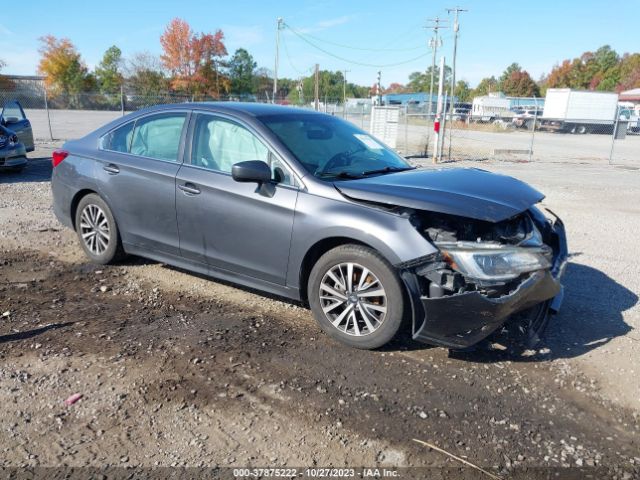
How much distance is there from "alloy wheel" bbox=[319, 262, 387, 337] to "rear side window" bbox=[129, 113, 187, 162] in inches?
75.8

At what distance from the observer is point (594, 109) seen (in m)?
44.8

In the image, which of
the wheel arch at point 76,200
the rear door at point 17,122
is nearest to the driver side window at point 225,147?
the wheel arch at point 76,200

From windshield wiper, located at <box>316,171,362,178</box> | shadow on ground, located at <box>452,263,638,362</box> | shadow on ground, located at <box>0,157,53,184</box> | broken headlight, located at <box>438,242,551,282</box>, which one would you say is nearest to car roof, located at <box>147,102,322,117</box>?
windshield wiper, located at <box>316,171,362,178</box>

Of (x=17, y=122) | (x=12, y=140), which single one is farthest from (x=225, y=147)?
(x=17, y=122)

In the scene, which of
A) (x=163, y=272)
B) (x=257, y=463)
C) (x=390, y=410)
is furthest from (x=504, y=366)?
(x=163, y=272)

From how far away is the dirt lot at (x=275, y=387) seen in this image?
2764 millimetres

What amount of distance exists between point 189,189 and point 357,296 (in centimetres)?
179

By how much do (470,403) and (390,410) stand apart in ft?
1.66

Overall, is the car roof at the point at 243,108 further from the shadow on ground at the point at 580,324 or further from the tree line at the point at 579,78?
the tree line at the point at 579,78

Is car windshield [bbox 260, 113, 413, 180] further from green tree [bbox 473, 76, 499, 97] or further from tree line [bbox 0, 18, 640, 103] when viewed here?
green tree [bbox 473, 76, 499, 97]

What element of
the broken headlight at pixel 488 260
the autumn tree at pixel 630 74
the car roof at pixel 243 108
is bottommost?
the broken headlight at pixel 488 260

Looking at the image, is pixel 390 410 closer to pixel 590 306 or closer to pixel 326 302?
pixel 326 302

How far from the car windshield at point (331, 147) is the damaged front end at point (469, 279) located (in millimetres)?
992

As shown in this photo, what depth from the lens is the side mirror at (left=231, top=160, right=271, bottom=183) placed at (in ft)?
13.3
